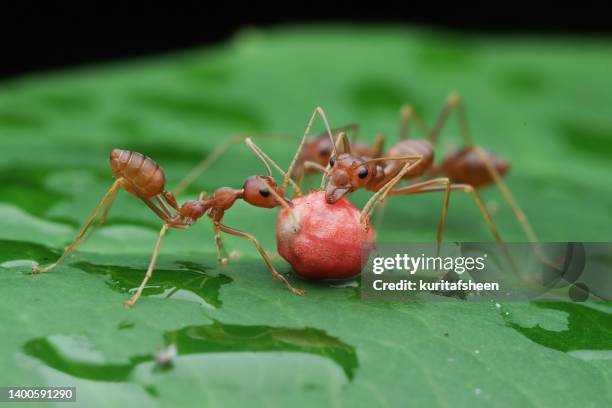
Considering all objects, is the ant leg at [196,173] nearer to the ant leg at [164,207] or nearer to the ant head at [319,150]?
the ant head at [319,150]

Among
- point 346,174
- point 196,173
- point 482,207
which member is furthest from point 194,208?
point 482,207

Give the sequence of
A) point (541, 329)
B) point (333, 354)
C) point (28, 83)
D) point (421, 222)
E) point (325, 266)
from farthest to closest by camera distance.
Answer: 1. point (28, 83)
2. point (421, 222)
3. point (325, 266)
4. point (541, 329)
5. point (333, 354)

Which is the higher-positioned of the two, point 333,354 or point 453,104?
point 453,104

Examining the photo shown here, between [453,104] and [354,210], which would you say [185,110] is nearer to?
[453,104]

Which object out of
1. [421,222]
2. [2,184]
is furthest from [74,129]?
[421,222]

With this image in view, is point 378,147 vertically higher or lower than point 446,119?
lower

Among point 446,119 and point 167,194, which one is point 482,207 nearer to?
point 167,194
